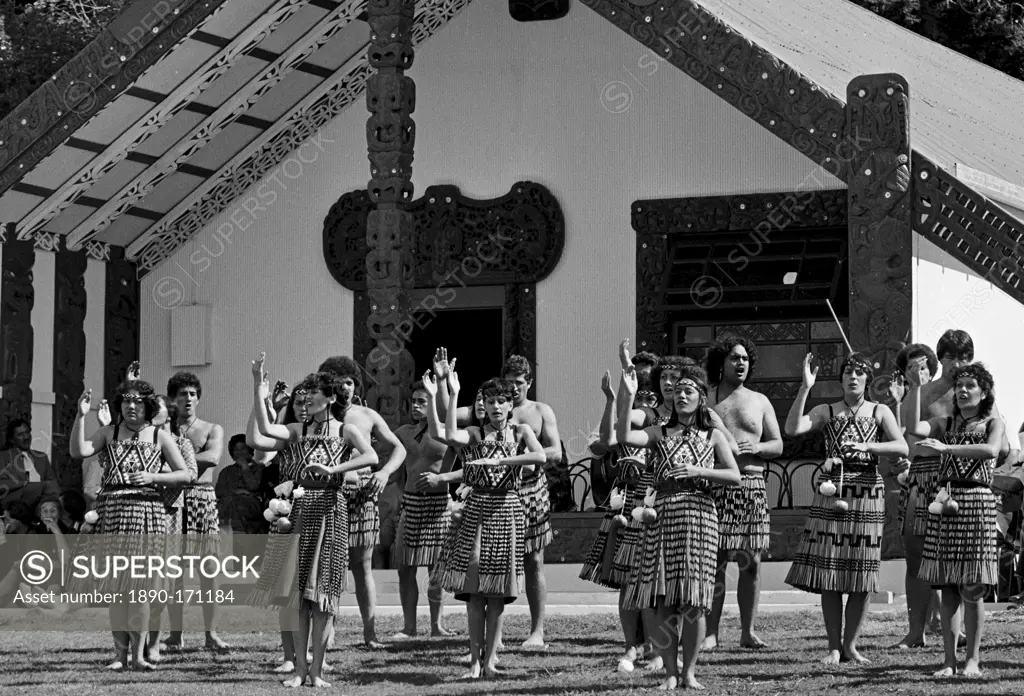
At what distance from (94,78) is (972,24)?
19.5 meters

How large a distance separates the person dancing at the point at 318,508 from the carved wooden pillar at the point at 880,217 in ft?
14.5

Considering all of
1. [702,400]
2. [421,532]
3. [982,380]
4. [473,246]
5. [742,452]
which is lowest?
[421,532]

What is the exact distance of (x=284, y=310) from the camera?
1773 cm

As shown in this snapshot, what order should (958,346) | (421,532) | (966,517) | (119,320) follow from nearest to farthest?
(966,517)
(958,346)
(421,532)
(119,320)

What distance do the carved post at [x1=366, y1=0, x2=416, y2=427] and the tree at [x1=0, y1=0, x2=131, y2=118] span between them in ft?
41.0

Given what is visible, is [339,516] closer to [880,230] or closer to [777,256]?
[880,230]

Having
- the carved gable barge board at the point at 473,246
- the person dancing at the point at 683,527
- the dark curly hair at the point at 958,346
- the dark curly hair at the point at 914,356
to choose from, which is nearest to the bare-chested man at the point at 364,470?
the person dancing at the point at 683,527

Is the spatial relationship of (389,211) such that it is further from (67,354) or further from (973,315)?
(973,315)

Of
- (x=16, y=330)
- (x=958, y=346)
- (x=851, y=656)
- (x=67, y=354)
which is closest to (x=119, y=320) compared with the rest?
(x=67, y=354)

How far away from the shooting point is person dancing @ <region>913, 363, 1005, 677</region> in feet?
30.7

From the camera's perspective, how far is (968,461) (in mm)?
9586

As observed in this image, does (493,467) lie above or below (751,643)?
above

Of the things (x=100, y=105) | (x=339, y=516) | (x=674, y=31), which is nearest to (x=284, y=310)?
(x=100, y=105)

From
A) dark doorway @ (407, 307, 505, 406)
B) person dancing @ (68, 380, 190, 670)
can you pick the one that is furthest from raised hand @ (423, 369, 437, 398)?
dark doorway @ (407, 307, 505, 406)
